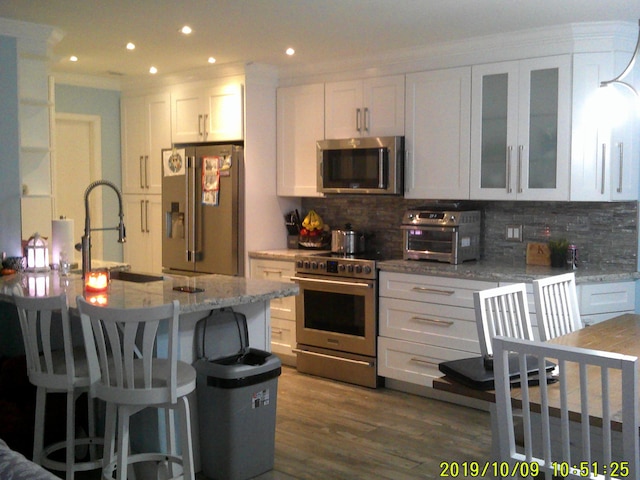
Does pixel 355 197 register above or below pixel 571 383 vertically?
above

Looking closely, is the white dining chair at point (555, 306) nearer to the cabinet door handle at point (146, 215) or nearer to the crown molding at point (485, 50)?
the crown molding at point (485, 50)

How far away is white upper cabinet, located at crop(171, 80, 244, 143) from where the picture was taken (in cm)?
548

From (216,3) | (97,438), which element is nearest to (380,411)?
(97,438)

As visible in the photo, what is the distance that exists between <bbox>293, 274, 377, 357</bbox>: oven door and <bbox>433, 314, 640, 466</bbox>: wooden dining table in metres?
1.89

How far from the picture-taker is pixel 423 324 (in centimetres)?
456

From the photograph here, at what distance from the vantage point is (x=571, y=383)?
2.21 m

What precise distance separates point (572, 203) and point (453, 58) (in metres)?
1.24

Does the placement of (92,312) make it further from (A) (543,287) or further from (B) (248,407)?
(A) (543,287)

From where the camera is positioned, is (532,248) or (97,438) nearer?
(97,438)

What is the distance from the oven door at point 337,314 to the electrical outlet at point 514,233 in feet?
3.22

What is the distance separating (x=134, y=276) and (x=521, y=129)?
256 cm

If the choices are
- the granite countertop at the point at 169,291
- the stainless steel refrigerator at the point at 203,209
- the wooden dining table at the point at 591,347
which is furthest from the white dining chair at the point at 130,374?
the stainless steel refrigerator at the point at 203,209

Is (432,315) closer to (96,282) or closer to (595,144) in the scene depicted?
(595,144)

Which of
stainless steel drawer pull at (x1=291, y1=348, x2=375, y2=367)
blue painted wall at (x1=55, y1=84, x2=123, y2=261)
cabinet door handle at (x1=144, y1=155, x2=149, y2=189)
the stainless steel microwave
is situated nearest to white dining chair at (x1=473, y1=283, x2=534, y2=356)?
stainless steel drawer pull at (x1=291, y1=348, x2=375, y2=367)
